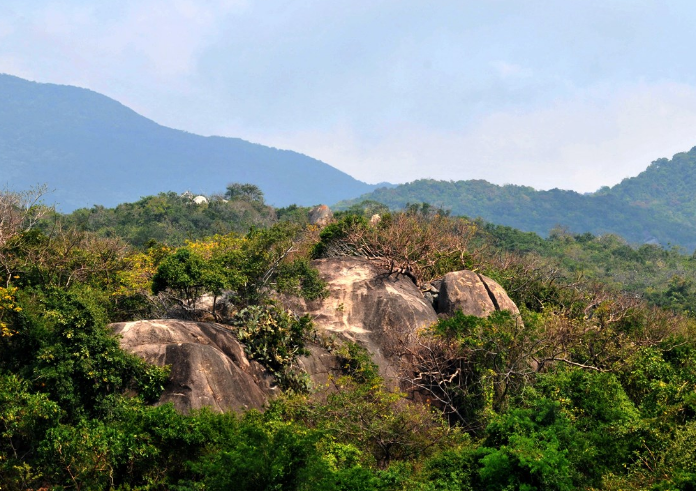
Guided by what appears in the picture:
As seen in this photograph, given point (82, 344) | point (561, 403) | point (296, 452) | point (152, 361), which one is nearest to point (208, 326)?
point (152, 361)

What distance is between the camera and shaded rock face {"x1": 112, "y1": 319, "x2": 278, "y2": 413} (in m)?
13.9

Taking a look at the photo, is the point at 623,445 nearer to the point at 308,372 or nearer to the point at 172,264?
the point at 308,372

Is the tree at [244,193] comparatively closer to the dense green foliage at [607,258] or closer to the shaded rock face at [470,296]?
the dense green foliage at [607,258]

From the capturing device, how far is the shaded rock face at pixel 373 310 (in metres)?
19.9

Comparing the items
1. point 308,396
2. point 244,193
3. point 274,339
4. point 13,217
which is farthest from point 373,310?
point 244,193

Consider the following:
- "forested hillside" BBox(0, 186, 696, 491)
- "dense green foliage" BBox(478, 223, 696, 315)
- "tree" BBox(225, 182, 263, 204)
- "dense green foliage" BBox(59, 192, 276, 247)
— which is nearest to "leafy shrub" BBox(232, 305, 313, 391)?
"forested hillside" BBox(0, 186, 696, 491)

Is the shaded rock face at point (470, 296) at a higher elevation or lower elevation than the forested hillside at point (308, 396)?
higher

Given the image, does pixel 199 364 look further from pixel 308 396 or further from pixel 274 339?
pixel 308 396

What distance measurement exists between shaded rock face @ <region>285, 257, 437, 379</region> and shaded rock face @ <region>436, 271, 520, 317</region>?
0.83 m

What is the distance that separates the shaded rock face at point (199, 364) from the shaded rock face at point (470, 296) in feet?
28.7

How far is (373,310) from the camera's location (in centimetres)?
2128

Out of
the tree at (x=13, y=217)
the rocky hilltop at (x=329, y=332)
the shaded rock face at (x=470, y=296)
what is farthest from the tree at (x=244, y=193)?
the shaded rock face at (x=470, y=296)

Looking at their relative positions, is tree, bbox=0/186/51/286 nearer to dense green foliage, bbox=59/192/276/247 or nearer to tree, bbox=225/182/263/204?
dense green foliage, bbox=59/192/276/247

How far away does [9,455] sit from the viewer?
11.8m
